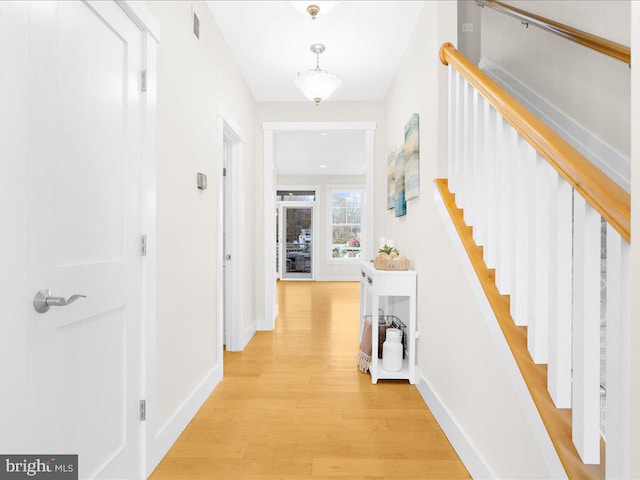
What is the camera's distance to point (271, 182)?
4.36 m

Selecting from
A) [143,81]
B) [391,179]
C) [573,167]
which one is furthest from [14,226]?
[391,179]

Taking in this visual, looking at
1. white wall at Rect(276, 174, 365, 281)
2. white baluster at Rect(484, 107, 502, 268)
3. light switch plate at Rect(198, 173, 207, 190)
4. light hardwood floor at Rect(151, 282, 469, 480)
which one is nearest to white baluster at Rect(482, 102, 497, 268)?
white baluster at Rect(484, 107, 502, 268)

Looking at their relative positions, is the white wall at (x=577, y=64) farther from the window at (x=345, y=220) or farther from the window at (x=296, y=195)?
the window at (x=296, y=195)

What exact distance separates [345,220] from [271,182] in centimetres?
533

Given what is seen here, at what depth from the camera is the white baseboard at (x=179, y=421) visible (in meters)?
1.75

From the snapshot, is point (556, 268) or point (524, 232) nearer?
point (556, 268)

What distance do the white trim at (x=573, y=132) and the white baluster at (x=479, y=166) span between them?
2.55 ft

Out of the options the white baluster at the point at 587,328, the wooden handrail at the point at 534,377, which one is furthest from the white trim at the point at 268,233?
the white baluster at the point at 587,328

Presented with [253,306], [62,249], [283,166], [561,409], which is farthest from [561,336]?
[283,166]

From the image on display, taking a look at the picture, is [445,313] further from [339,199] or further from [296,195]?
[296,195]

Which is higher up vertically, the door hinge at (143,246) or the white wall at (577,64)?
the white wall at (577,64)

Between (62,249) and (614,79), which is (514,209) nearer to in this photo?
(614,79)

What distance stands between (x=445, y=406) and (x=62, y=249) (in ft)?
6.68

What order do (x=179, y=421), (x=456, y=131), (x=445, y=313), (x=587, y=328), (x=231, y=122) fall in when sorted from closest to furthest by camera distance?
(x=587, y=328)
(x=456, y=131)
(x=179, y=421)
(x=445, y=313)
(x=231, y=122)
